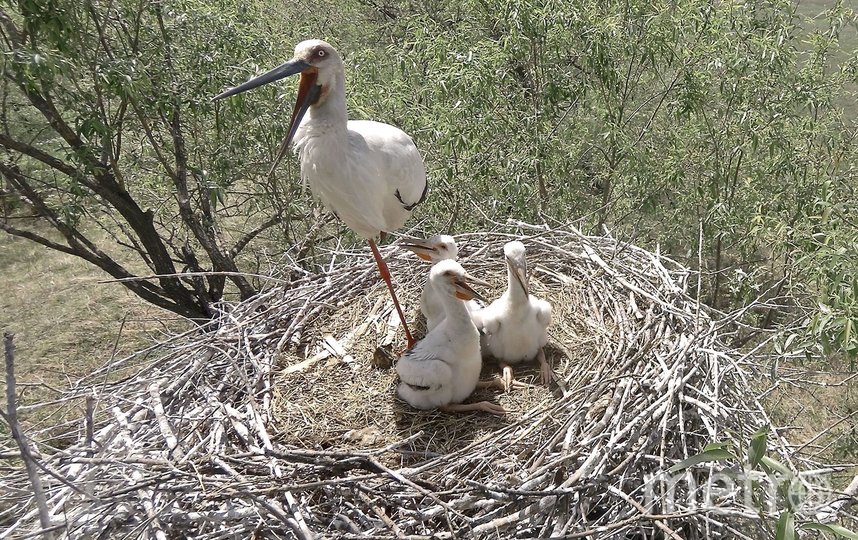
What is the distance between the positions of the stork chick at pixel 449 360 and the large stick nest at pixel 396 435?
11 centimetres

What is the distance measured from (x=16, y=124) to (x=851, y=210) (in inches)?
366

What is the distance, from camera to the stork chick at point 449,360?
3.48m

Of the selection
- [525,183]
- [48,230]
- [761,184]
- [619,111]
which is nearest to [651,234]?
[761,184]

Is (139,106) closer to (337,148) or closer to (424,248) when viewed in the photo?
(337,148)

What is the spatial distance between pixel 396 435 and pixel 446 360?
50 centimetres

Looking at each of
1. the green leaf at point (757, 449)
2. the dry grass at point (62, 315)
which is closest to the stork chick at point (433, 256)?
the green leaf at point (757, 449)

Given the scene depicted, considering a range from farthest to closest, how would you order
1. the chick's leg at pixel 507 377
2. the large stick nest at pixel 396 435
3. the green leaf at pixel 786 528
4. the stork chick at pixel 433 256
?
the stork chick at pixel 433 256, the chick's leg at pixel 507 377, the large stick nest at pixel 396 435, the green leaf at pixel 786 528

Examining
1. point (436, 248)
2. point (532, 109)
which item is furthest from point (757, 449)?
point (532, 109)

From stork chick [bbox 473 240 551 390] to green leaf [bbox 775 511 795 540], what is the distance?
6.49 ft

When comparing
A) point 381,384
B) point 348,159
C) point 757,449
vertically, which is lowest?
point 381,384

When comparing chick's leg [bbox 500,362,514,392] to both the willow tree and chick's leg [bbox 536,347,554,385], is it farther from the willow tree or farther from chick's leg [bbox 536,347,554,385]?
the willow tree

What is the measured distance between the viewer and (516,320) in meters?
3.78

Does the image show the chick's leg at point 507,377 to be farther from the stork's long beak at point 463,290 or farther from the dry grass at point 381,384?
the stork's long beak at point 463,290

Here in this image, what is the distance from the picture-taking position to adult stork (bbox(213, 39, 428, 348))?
11.1ft
